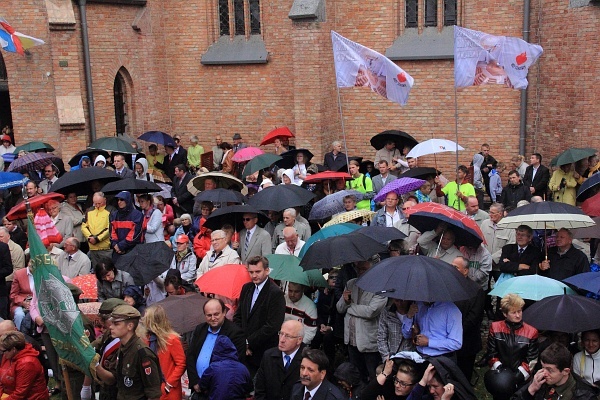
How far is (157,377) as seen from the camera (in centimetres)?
659

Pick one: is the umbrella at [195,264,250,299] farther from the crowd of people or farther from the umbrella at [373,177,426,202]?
the umbrella at [373,177,426,202]

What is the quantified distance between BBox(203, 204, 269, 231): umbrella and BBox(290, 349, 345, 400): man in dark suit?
4.38m

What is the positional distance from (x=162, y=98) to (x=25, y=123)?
365 centimetres

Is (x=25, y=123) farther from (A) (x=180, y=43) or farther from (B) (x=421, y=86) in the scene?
(B) (x=421, y=86)

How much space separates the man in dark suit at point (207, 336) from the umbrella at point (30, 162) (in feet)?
27.5

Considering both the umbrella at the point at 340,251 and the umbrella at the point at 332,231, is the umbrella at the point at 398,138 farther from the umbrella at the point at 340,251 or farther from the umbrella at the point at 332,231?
the umbrella at the point at 340,251

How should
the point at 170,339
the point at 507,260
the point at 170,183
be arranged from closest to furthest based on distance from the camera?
the point at 170,339 < the point at 507,260 < the point at 170,183

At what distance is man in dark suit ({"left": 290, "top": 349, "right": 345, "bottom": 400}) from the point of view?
20.1 feet

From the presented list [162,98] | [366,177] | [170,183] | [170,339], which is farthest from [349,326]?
[162,98]

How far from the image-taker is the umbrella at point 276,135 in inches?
701

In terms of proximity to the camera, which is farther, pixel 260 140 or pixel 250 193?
pixel 260 140

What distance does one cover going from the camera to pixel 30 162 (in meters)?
14.4

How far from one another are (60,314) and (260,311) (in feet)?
6.51

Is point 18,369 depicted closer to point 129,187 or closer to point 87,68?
point 129,187
